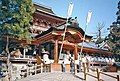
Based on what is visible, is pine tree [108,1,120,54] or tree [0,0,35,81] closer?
tree [0,0,35,81]

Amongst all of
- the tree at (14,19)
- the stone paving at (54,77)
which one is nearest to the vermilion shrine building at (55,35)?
the tree at (14,19)

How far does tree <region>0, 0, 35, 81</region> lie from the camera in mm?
19109

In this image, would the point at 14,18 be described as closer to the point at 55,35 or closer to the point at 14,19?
the point at 14,19

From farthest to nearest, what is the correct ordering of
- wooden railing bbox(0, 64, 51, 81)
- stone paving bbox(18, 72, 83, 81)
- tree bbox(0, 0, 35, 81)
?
tree bbox(0, 0, 35, 81) < wooden railing bbox(0, 64, 51, 81) < stone paving bbox(18, 72, 83, 81)

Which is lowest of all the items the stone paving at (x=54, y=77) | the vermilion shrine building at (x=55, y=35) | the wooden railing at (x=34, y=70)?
the stone paving at (x=54, y=77)

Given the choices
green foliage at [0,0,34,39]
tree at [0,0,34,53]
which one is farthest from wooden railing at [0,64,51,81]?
green foliage at [0,0,34,39]

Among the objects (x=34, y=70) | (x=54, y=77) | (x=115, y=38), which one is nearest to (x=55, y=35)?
(x=34, y=70)

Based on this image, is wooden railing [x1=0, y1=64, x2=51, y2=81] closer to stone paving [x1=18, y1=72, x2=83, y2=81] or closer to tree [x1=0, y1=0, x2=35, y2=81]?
stone paving [x1=18, y1=72, x2=83, y2=81]

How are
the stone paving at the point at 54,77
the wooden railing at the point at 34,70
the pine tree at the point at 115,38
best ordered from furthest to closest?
the pine tree at the point at 115,38 < the wooden railing at the point at 34,70 < the stone paving at the point at 54,77

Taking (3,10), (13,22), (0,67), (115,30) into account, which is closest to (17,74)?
(0,67)

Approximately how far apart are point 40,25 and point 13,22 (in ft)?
32.7

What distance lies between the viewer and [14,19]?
19531 mm

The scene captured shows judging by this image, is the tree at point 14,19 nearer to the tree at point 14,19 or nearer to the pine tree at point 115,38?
the tree at point 14,19

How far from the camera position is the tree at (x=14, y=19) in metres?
19.1
